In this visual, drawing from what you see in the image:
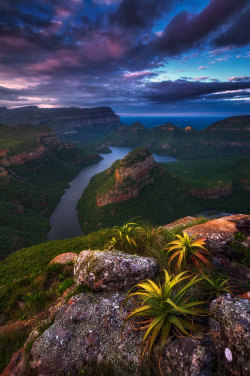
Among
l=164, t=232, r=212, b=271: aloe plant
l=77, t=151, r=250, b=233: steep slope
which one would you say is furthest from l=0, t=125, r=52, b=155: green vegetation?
l=164, t=232, r=212, b=271: aloe plant

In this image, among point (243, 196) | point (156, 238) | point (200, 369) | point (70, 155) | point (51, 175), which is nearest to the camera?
point (200, 369)

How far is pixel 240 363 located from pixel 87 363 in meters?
3.19

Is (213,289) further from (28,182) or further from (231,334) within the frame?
(28,182)

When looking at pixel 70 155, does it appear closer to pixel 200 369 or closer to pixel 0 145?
pixel 0 145

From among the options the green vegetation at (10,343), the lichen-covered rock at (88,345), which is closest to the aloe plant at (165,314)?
the lichen-covered rock at (88,345)

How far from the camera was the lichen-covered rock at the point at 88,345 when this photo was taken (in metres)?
3.43

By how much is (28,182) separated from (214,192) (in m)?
128

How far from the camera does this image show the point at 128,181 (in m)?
89.4

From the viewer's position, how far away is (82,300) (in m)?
4.92

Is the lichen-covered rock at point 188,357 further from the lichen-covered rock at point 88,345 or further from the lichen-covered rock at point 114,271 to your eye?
the lichen-covered rock at point 114,271

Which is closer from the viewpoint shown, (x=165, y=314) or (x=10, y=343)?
(x=165, y=314)

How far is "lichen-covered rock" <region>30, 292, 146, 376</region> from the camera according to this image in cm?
343

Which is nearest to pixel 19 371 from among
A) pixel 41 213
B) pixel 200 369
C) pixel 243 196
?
pixel 200 369

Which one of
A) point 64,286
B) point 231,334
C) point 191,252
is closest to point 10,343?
point 64,286
